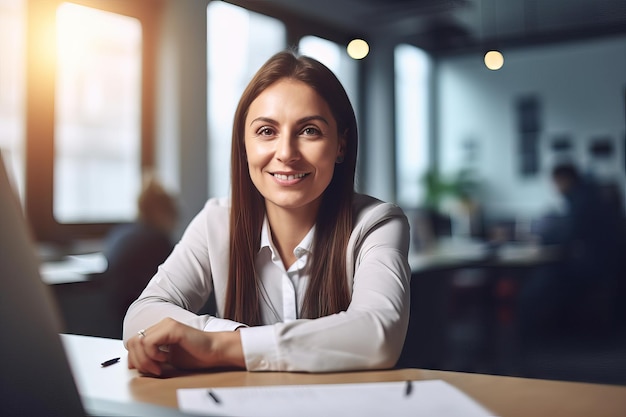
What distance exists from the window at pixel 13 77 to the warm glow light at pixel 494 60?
1.21m

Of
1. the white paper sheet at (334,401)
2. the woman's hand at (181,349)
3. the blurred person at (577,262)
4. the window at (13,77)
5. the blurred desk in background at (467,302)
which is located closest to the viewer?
the white paper sheet at (334,401)

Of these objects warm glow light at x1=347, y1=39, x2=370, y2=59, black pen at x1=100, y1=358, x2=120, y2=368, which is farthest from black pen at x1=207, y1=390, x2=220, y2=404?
warm glow light at x1=347, y1=39, x2=370, y2=59

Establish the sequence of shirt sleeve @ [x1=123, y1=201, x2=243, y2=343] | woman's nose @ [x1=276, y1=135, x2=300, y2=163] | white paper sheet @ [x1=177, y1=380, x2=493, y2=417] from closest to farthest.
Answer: white paper sheet @ [x1=177, y1=380, x2=493, y2=417], shirt sleeve @ [x1=123, y1=201, x2=243, y2=343], woman's nose @ [x1=276, y1=135, x2=300, y2=163]

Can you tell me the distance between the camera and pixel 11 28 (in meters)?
1.67

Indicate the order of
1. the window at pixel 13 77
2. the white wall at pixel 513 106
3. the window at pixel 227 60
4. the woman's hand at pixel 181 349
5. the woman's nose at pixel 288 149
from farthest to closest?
the window at pixel 13 77 → the white wall at pixel 513 106 → the window at pixel 227 60 → the woman's nose at pixel 288 149 → the woman's hand at pixel 181 349

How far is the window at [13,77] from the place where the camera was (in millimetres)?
Result: 1661

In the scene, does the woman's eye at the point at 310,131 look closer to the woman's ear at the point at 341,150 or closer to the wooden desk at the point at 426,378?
the woman's ear at the point at 341,150

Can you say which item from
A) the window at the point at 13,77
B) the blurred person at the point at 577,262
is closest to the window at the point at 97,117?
the window at the point at 13,77

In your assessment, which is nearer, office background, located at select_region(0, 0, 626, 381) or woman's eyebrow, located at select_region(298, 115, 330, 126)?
woman's eyebrow, located at select_region(298, 115, 330, 126)

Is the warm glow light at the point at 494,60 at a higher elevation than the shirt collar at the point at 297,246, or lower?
higher

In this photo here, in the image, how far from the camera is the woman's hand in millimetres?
793

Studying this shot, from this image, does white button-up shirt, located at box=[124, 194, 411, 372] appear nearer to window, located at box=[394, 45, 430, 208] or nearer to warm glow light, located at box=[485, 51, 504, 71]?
window, located at box=[394, 45, 430, 208]

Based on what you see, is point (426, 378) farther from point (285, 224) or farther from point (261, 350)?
point (285, 224)

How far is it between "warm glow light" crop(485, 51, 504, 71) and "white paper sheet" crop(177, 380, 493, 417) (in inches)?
37.7
